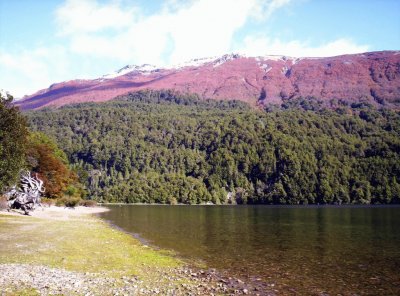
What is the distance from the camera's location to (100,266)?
25719 millimetres

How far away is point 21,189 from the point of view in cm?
7419

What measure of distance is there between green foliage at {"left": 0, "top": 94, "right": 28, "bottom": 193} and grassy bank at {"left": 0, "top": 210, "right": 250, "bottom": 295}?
21489 millimetres

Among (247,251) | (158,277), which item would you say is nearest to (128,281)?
(158,277)

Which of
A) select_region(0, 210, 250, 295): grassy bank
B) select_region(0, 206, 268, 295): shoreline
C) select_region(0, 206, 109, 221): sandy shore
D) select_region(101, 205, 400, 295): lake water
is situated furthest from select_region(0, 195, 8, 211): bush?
select_region(0, 206, 268, 295): shoreline

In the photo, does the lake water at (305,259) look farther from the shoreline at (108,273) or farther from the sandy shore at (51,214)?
the sandy shore at (51,214)

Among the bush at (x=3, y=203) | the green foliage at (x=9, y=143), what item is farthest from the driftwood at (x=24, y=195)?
the green foliage at (x=9, y=143)

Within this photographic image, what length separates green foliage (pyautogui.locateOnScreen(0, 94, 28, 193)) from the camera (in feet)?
185

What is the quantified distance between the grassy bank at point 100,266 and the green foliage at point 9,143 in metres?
21.5

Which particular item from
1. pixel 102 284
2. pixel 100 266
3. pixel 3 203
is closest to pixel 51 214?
pixel 3 203

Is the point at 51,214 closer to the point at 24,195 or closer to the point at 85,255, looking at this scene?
the point at 24,195

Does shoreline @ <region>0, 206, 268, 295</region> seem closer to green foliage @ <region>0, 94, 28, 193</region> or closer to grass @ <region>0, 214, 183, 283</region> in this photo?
grass @ <region>0, 214, 183, 283</region>

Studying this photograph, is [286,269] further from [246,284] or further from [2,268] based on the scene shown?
[2,268]

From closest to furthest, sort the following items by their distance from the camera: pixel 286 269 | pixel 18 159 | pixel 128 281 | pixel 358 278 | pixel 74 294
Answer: pixel 74 294
pixel 128 281
pixel 358 278
pixel 286 269
pixel 18 159

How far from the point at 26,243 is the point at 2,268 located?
39.1 ft
